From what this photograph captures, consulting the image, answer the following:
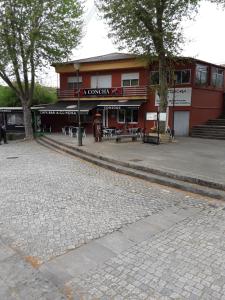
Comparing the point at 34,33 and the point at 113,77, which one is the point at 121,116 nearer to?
the point at 113,77

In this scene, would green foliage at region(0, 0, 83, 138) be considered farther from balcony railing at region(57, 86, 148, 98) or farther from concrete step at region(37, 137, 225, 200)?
concrete step at region(37, 137, 225, 200)

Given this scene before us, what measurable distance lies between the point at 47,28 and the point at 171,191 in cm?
1643

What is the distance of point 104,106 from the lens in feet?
71.4

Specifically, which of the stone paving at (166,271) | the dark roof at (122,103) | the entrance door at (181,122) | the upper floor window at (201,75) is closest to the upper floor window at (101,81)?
the dark roof at (122,103)

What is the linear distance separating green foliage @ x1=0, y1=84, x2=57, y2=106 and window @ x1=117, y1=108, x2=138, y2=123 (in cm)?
1233

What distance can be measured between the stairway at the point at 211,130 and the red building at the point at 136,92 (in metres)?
0.52

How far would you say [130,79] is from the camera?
886 inches

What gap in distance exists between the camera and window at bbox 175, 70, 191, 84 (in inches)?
788

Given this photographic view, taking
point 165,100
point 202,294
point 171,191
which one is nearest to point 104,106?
point 165,100

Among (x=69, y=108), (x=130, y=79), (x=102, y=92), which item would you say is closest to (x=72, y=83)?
(x=69, y=108)

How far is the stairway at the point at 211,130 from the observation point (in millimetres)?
18875

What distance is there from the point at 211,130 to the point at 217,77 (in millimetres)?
5641

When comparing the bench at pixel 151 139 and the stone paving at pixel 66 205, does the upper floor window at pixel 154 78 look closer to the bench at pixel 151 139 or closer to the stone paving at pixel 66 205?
the bench at pixel 151 139

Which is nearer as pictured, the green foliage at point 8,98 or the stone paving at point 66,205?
the stone paving at point 66,205
